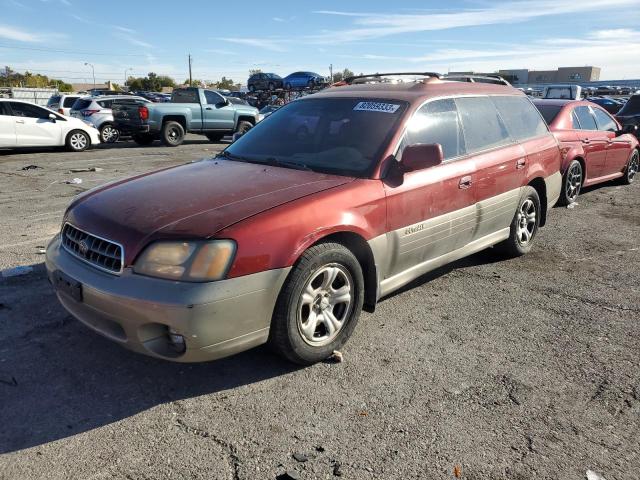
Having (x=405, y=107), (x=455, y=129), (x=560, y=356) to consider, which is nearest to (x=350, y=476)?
(x=560, y=356)

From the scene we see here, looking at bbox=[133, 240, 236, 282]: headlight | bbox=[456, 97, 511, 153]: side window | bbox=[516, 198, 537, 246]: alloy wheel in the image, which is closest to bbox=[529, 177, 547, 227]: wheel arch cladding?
bbox=[516, 198, 537, 246]: alloy wheel

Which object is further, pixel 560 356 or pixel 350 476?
pixel 560 356

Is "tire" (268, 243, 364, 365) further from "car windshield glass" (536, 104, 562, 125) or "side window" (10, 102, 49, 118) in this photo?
"side window" (10, 102, 49, 118)

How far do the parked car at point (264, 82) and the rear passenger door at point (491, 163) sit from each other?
37.5 metres

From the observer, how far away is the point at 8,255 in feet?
17.6

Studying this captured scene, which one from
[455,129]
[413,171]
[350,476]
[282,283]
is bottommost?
[350,476]

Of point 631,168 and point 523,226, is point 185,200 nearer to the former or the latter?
point 523,226

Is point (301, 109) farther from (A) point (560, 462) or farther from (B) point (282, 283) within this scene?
(A) point (560, 462)

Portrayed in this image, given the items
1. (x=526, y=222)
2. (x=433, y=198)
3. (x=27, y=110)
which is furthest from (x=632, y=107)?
(x=27, y=110)

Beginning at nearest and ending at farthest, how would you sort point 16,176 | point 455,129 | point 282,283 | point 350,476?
Answer: 1. point 350,476
2. point 282,283
3. point 455,129
4. point 16,176

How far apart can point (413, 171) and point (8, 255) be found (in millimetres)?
4132

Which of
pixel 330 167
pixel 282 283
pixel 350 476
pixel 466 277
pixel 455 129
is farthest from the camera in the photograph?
pixel 466 277

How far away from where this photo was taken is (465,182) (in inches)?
173

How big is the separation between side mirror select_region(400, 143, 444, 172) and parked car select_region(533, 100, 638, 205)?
5093mm
